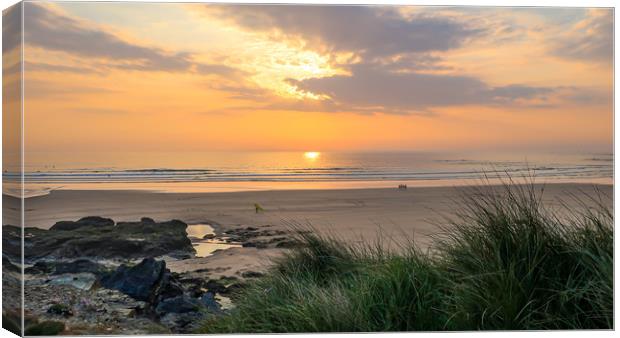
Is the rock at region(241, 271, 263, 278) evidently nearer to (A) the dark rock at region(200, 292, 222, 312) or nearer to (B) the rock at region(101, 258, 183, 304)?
(A) the dark rock at region(200, 292, 222, 312)

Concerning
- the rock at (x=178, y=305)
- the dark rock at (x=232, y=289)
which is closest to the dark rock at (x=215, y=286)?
the dark rock at (x=232, y=289)

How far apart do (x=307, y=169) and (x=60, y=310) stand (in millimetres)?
A: 2133

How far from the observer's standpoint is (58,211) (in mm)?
5250

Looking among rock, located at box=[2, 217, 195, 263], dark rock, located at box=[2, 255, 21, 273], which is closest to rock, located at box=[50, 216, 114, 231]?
rock, located at box=[2, 217, 195, 263]

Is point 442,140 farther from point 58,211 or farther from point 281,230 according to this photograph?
point 58,211

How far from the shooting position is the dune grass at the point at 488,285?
445 centimetres

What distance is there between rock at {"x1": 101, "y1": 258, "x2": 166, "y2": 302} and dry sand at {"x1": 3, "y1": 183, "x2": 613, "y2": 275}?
0.18 m

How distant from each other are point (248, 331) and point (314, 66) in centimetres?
209

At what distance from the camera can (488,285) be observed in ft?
14.4

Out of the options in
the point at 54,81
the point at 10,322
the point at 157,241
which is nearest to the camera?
the point at 10,322

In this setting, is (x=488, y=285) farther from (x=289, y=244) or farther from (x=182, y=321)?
(x=182, y=321)

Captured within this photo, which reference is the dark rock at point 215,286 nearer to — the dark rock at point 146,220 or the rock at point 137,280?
the rock at point 137,280

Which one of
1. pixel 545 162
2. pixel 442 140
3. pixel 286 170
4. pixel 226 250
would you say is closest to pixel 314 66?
pixel 286 170

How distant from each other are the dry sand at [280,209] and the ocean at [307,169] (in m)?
0.08
